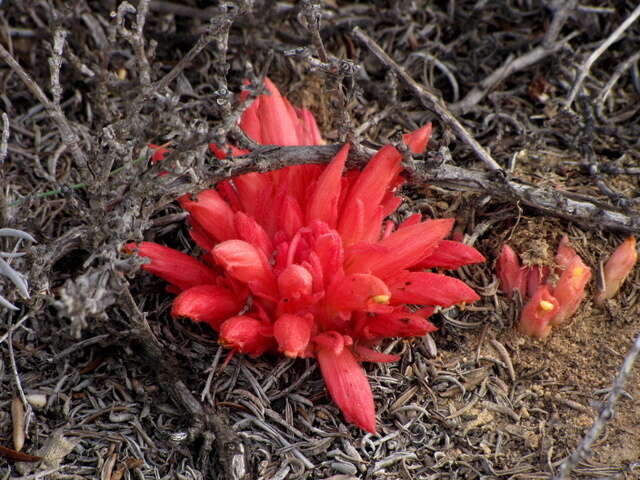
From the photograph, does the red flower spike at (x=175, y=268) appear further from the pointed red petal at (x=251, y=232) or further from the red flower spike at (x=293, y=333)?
the red flower spike at (x=293, y=333)

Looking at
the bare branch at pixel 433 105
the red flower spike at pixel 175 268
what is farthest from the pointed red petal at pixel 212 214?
the bare branch at pixel 433 105

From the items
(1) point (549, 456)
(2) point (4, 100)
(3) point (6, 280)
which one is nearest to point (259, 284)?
(3) point (6, 280)

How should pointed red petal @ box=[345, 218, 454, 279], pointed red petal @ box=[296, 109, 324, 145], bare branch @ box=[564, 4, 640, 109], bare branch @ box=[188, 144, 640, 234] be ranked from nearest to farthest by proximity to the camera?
pointed red petal @ box=[345, 218, 454, 279] < bare branch @ box=[188, 144, 640, 234] < pointed red petal @ box=[296, 109, 324, 145] < bare branch @ box=[564, 4, 640, 109]

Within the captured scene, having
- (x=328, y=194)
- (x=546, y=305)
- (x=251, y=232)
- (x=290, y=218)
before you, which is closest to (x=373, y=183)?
(x=328, y=194)

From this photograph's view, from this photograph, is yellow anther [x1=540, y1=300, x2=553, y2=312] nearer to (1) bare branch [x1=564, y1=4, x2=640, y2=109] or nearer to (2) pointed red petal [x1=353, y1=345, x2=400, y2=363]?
(2) pointed red petal [x1=353, y1=345, x2=400, y2=363]

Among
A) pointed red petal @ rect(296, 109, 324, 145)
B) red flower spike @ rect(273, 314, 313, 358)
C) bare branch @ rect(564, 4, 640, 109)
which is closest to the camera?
red flower spike @ rect(273, 314, 313, 358)

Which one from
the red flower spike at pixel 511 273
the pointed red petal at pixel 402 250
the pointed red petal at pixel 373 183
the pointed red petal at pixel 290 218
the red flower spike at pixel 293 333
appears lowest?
the red flower spike at pixel 511 273

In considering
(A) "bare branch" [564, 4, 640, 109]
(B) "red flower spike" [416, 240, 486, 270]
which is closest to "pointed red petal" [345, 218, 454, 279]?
(B) "red flower spike" [416, 240, 486, 270]
